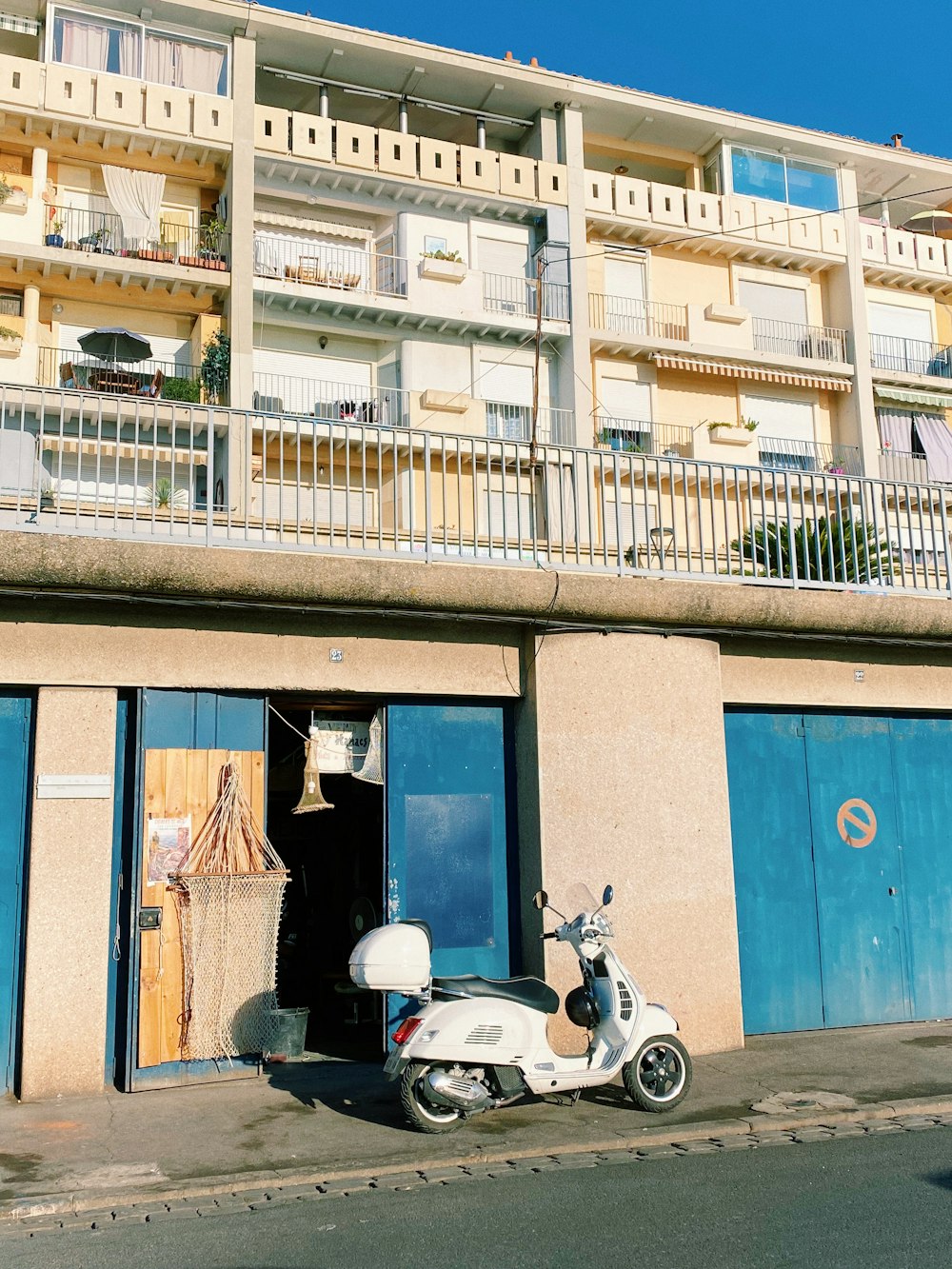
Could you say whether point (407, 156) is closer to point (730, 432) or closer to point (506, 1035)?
point (730, 432)

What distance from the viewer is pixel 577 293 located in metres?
30.4

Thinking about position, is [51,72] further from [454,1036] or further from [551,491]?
[454,1036]

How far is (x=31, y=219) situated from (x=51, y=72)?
3.42m

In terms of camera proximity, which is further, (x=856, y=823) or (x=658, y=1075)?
(x=856, y=823)

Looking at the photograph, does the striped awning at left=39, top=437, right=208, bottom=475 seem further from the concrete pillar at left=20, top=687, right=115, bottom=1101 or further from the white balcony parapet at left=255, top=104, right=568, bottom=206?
the white balcony parapet at left=255, top=104, right=568, bottom=206

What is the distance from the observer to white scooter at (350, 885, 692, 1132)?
7090 millimetres

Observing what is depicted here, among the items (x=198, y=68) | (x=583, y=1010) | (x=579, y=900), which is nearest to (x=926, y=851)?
(x=579, y=900)

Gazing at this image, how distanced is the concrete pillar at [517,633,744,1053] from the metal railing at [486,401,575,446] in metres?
A: 20.3

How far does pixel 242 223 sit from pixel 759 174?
15.7m

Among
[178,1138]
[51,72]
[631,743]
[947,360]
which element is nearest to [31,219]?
[51,72]

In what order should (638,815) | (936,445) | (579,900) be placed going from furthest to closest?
1. (936,445)
2. (638,815)
3. (579,900)

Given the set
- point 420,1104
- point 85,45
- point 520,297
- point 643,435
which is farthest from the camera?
point 643,435

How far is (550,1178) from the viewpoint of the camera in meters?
6.17

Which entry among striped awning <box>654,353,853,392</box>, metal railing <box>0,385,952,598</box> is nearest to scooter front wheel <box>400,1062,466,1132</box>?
metal railing <box>0,385,952,598</box>
